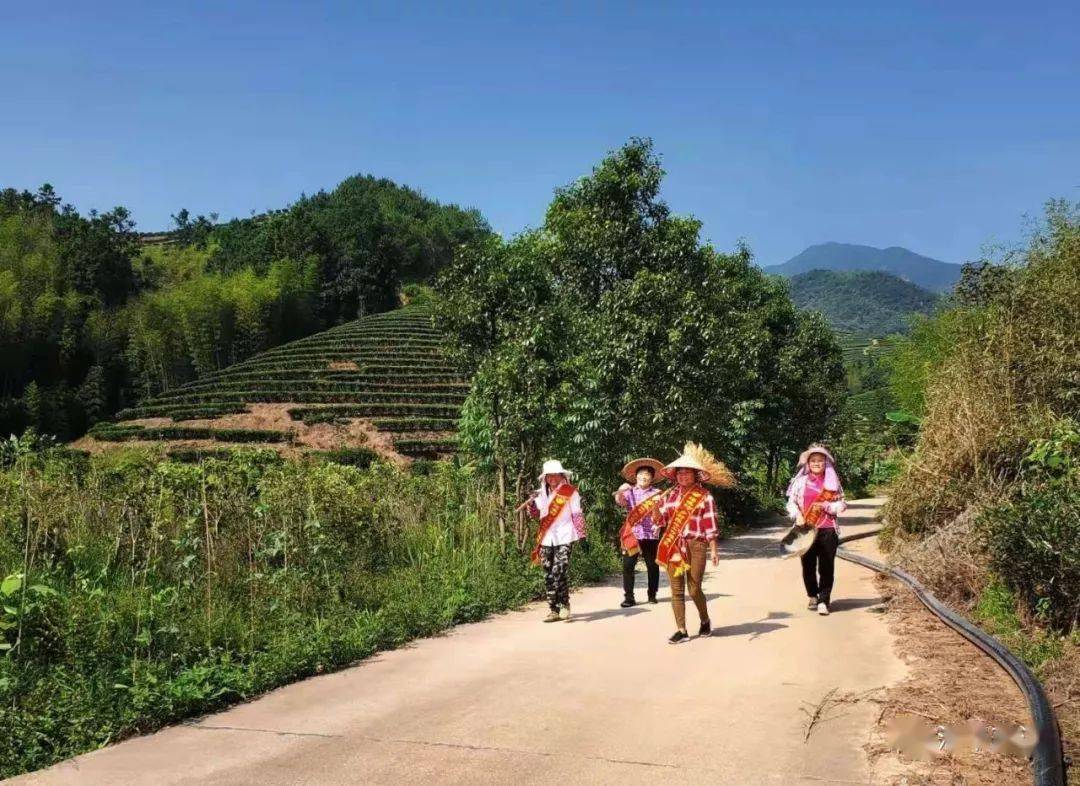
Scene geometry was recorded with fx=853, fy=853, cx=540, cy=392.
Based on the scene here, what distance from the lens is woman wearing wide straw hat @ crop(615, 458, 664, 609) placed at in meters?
9.48

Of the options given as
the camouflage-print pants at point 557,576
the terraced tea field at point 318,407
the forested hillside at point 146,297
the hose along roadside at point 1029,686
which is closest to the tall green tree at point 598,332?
the camouflage-print pants at point 557,576

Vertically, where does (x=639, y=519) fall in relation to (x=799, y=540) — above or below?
above

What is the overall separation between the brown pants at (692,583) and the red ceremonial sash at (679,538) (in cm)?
A: 6

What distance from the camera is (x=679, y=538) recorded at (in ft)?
24.8

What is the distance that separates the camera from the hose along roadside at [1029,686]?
3.69 meters

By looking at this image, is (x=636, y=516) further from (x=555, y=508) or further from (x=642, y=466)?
(x=555, y=508)

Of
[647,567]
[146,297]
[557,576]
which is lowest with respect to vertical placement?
[647,567]

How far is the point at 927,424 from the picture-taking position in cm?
1101

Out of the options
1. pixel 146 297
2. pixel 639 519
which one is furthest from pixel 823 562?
pixel 146 297

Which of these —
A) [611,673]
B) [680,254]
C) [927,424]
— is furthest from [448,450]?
[611,673]

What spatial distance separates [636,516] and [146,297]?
274 feet

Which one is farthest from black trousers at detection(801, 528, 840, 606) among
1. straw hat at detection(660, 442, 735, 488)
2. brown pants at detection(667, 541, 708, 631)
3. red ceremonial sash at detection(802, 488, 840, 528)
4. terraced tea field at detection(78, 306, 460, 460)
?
terraced tea field at detection(78, 306, 460, 460)

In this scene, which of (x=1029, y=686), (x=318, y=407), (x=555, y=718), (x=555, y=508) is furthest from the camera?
(x=318, y=407)

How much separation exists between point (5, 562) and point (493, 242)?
8744 millimetres
